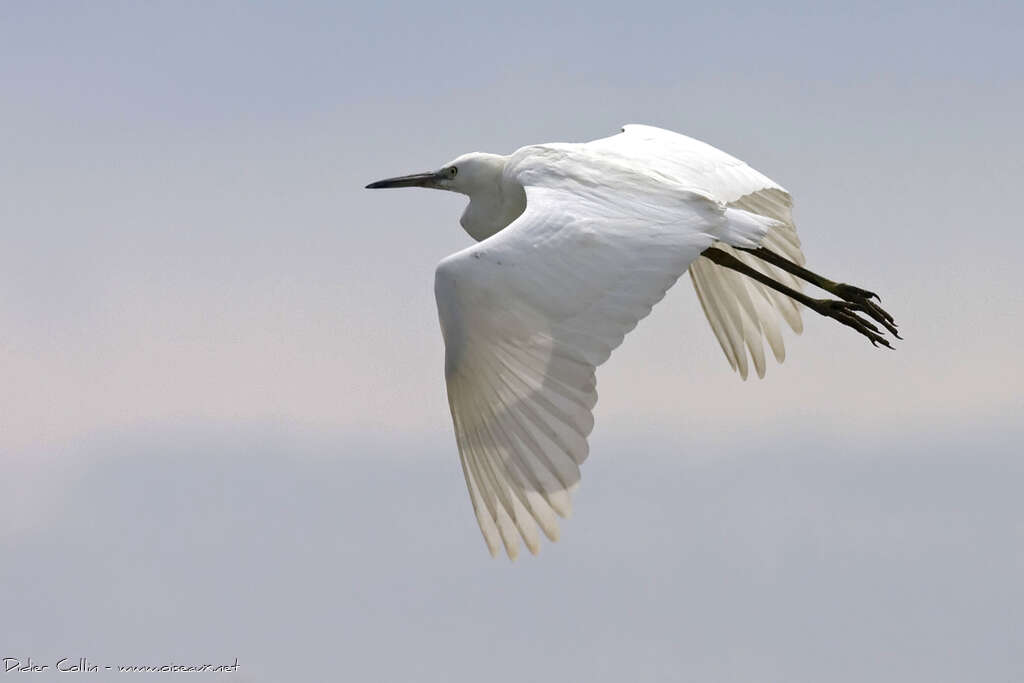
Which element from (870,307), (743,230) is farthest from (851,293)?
(743,230)

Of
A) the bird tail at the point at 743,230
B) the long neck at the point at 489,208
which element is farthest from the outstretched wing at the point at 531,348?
the long neck at the point at 489,208

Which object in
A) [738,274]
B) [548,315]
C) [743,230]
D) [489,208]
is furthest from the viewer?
[738,274]

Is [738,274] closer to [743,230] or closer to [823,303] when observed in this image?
[823,303]

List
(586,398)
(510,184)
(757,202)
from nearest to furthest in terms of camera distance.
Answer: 1. (586,398)
2. (510,184)
3. (757,202)

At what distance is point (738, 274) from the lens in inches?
614

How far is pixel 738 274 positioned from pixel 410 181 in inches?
113

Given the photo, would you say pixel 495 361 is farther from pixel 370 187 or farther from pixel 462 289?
pixel 370 187

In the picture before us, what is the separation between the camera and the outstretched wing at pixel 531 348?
454 inches

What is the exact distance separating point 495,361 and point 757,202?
4094 millimetres

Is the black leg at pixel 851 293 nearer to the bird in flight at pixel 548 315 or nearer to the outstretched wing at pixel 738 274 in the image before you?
the outstretched wing at pixel 738 274

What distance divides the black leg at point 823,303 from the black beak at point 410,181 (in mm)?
2337

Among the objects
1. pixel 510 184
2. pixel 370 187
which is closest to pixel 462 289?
pixel 510 184

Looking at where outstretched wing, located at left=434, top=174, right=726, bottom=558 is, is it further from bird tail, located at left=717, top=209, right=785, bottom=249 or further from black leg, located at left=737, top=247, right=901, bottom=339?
black leg, located at left=737, top=247, right=901, bottom=339

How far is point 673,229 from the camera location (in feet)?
40.0
